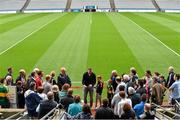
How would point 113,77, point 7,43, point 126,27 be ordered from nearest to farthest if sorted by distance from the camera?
point 113,77 < point 7,43 < point 126,27

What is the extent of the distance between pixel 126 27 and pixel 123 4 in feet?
171

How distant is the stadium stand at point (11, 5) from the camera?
9822cm

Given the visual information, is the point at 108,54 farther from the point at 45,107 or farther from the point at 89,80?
the point at 45,107

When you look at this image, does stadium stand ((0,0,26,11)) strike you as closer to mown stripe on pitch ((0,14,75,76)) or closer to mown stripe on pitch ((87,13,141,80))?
mown stripe on pitch ((0,14,75,76))

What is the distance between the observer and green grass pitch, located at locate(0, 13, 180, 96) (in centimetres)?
2722

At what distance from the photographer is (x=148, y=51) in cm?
3275

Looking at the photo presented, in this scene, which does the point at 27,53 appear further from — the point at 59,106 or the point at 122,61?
the point at 59,106

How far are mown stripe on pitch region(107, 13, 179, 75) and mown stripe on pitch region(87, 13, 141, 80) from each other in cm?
50

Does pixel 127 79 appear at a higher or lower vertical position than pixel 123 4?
lower

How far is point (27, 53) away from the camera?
3234 centimetres

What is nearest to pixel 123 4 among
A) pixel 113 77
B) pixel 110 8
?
pixel 110 8

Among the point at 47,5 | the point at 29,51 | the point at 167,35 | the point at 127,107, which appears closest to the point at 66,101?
the point at 127,107

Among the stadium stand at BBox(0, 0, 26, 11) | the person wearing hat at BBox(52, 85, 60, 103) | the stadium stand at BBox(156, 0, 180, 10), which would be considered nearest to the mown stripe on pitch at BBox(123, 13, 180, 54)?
the person wearing hat at BBox(52, 85, 60, 103)

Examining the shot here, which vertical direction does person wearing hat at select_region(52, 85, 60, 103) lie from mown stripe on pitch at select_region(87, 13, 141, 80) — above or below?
below
